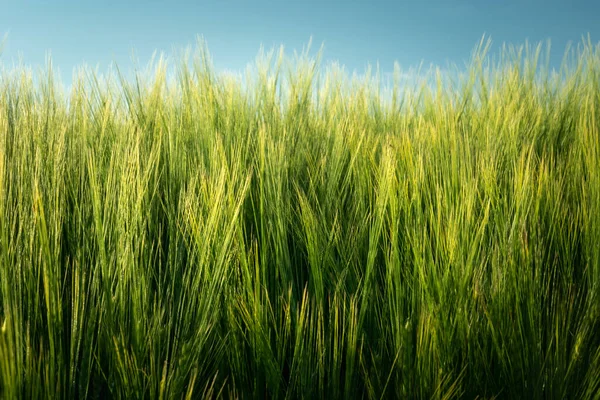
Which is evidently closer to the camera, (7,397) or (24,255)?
(7,397)

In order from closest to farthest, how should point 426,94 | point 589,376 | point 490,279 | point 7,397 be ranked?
point 7,397, point 589,376, point 490,279, point 426,94

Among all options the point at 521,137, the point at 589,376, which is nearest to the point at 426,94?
the point at 521,137

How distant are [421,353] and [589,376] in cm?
37

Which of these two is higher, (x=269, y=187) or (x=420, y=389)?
(x=269, y=187)

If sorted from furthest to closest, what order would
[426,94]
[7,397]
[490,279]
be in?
[426,94]
[490,279]
[7,397]

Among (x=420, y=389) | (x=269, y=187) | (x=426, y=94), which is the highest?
(x=426, y=94)

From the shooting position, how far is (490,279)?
109cm

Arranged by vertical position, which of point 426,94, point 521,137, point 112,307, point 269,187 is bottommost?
point 112,307

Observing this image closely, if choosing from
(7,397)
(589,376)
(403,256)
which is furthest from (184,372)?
(589,376)

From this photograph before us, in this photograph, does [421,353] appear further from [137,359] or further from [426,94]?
[426,94]

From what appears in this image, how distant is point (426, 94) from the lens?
99.4 inches

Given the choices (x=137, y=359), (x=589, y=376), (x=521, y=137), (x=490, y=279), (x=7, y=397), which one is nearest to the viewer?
(x=7, y=397)

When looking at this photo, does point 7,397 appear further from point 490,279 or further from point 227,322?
point 490,279

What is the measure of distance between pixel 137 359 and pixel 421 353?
511 mm
